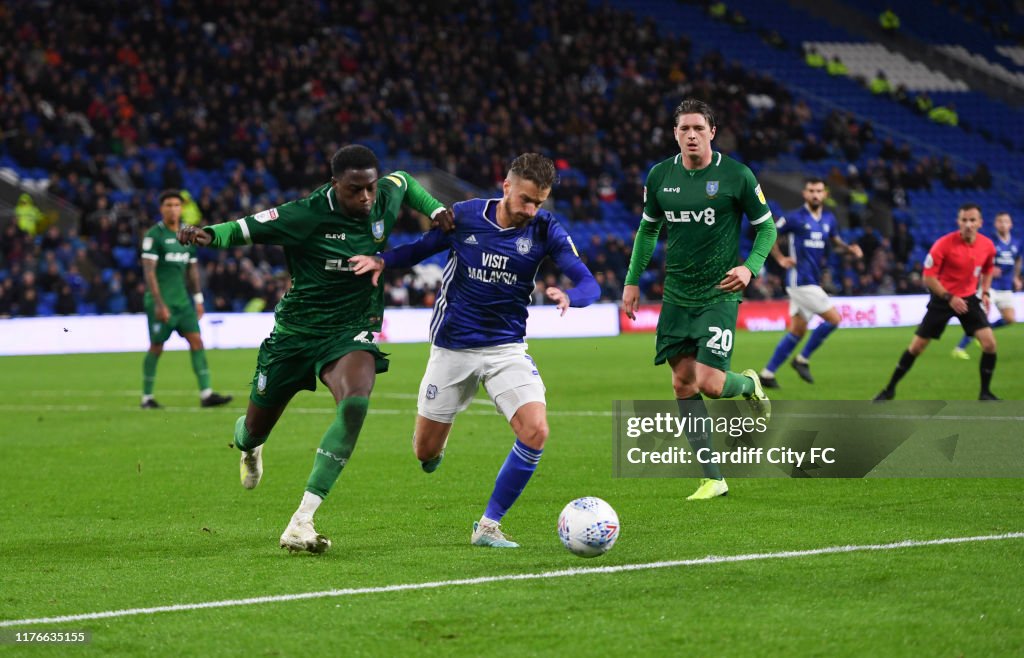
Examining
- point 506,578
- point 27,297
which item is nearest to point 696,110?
point 506,578

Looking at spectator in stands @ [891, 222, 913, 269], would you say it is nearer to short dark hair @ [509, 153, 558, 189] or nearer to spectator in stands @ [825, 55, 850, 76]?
spectator in stands @ [825, 55, 850, 76]

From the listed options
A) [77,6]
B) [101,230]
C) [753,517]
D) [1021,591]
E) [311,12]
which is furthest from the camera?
[311,12]

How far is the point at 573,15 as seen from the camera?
4431 cm

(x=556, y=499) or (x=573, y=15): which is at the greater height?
(x=573, y=15)

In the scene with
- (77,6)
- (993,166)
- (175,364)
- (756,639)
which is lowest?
A: (175,364)

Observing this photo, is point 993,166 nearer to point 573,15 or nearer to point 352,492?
point 573,15

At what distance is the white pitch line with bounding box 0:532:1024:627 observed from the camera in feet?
18.2

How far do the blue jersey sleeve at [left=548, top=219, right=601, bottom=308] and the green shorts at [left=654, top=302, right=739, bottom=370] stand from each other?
1.65m

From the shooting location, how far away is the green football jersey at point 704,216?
8.95 meters

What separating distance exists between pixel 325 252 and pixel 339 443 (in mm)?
1096

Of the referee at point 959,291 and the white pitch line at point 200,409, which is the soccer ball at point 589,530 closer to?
the white pitch line at point 200,409

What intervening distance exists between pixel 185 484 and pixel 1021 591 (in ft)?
21.2

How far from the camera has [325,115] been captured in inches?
1398

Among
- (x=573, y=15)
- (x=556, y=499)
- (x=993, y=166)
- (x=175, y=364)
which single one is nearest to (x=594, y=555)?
(x=556, y=499)
